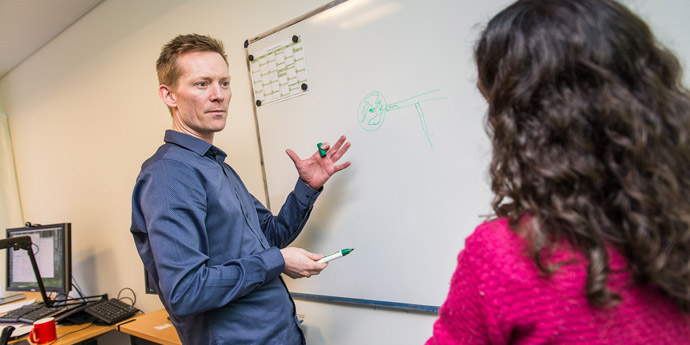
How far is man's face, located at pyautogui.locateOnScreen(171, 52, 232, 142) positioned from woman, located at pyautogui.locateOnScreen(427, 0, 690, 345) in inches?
38.8

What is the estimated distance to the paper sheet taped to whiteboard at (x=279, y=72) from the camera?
1.60 meters

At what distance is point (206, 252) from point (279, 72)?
0.86 metres

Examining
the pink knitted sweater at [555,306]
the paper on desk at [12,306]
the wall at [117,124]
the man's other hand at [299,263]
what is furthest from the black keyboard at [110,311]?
the pink knitted sweater at [555,306]

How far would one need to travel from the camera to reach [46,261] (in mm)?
2553

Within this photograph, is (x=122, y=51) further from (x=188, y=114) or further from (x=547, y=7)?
(x=547, y=7)

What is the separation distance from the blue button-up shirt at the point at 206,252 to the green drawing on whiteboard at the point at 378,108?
1.66 feet

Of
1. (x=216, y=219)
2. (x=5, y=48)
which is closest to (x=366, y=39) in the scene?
(x=216, y=219)

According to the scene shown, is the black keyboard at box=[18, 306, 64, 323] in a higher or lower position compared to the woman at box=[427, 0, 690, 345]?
lower

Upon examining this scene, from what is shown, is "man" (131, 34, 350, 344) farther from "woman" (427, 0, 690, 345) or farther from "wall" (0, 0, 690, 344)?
Result: "woman" (427, 0, 690, 345)

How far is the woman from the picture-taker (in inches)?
17.8

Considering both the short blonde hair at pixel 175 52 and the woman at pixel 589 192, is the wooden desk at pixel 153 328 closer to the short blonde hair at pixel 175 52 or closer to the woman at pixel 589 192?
the short blonde hair at pixel 175 52

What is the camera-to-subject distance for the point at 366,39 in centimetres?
140

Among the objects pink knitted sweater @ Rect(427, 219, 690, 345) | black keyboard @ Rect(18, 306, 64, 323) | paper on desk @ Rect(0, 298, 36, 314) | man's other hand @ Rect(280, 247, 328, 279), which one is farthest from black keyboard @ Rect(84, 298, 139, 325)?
pink knitted sweater @ Rect(427, 219, 690, 345)

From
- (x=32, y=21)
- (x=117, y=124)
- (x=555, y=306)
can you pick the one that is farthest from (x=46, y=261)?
(x=555, y=306)
